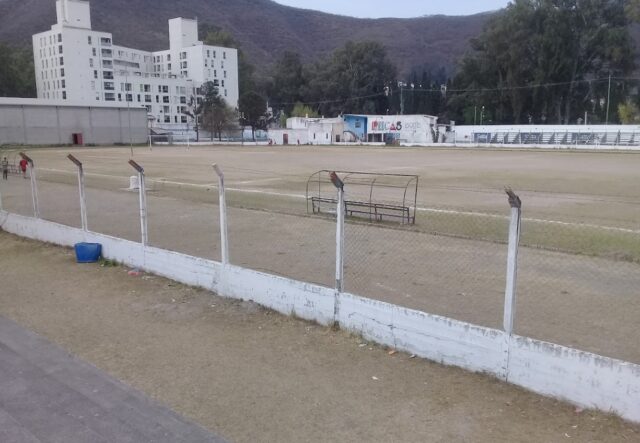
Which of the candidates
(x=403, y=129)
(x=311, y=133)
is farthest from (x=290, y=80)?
(x=403, y=129)

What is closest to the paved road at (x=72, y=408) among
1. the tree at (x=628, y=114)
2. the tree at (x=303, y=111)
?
Result: the tree at (x=628, y=114)

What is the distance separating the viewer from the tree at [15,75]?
385ft

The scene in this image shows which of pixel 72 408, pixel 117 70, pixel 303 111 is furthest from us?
pixel 117 70

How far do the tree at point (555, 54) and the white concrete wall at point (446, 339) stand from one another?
99439 mm

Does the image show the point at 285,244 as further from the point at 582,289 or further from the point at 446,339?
the point at 446,339

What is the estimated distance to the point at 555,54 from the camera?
95.6 meters

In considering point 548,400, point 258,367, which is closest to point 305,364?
point 258,367

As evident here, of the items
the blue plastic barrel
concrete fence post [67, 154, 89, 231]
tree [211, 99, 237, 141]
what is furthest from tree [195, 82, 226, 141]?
the blue plastic barrel

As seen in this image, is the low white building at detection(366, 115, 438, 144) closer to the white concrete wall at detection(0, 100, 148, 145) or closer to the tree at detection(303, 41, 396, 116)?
the tree at detection(303, 41, 396, 116)

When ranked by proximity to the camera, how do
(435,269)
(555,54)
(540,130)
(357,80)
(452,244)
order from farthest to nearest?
1. (357,80)
2. (555,54)
3. (540,130)
4. (452,244)
5. (435,269)

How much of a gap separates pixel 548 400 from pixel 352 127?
323 feet

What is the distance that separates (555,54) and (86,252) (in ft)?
327

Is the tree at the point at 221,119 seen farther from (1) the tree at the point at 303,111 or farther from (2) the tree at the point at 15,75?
(2) the tree at the point at 15,75

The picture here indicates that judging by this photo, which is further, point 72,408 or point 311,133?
point 311,133
